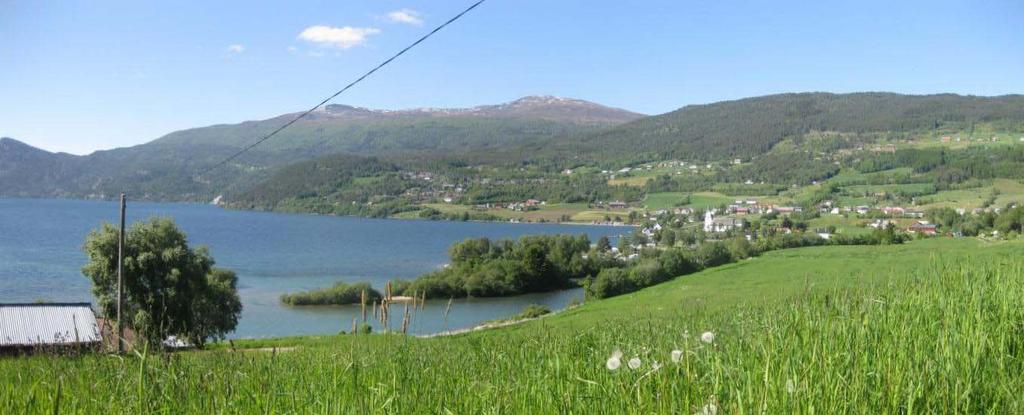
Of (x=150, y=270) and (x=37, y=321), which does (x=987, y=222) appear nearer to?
(x=150, y=270)

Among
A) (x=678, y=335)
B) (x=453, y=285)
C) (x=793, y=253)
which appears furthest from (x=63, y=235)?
(x=678, y=335)

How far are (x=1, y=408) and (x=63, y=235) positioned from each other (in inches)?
→ 5529

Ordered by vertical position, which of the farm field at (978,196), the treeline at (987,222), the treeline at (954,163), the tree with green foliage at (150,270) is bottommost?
the tree with green foliage at (150,270)

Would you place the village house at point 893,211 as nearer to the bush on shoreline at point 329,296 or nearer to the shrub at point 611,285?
the shrub at point 611,285

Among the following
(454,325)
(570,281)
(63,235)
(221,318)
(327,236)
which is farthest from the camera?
(327,236)

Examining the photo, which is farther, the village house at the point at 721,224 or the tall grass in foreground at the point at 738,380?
the village house at the point at 721,224

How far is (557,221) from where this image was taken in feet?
534

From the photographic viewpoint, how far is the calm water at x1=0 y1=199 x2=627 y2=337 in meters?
58.7

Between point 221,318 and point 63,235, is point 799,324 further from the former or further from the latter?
point 63,235

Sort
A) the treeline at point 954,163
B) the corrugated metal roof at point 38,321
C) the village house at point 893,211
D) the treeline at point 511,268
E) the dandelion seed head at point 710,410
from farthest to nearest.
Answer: the treeline at point 954,163, the village house at point 893,211, the treeline at point 511,268, the corrugated metal roof at point 38,321, the dandelion seed head at point 710,410

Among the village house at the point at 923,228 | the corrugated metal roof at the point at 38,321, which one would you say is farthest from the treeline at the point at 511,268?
the corrugated metal roof at the point at 38,321

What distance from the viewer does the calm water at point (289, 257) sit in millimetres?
58688

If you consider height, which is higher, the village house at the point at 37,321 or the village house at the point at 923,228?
the village house at the point at 923,228

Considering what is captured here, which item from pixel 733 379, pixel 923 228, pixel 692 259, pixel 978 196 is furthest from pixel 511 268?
pixel 733 379
